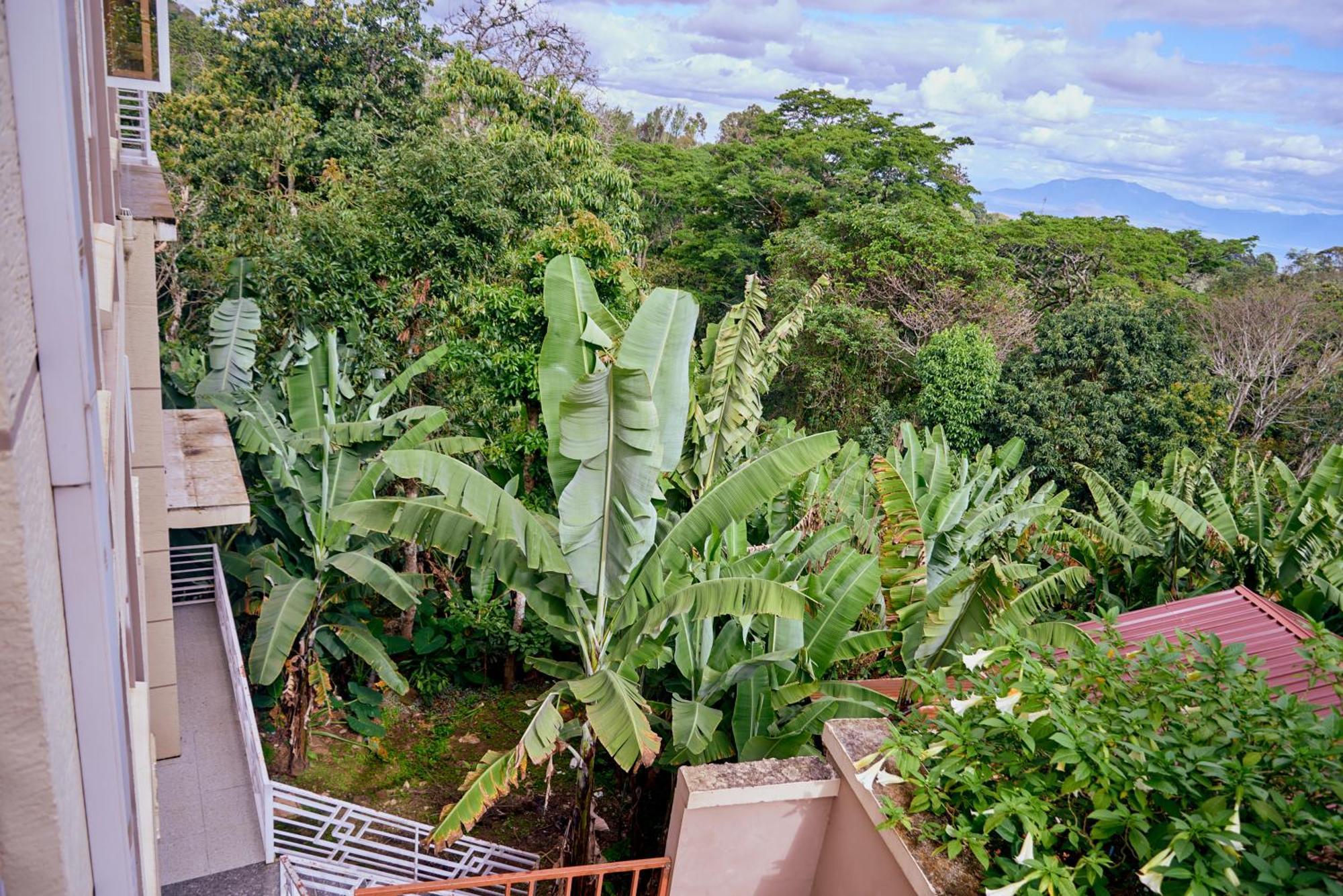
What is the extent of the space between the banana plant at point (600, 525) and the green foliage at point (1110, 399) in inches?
517

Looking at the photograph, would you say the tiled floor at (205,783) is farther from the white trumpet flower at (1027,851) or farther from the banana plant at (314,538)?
the white trumpet flower at (1027,851)

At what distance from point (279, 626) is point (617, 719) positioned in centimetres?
358

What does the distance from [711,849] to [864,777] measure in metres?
0.90

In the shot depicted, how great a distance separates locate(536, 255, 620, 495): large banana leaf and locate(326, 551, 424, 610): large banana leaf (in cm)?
247

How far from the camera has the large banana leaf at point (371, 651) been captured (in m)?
7.48

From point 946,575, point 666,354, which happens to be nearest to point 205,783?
point 666,354

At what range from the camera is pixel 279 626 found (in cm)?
686

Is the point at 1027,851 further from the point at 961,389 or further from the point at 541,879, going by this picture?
the point at 961,389

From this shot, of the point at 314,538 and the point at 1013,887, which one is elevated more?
the point at 1013,887

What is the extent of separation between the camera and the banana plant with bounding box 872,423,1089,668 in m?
4.84

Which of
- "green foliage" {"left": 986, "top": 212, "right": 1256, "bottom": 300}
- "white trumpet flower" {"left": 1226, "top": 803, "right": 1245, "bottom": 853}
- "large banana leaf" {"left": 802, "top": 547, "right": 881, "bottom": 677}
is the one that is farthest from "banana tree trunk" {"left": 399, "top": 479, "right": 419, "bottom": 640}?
"green foliage" {"left": 986, "top": 212, "right": 1256, "bottom": 300}

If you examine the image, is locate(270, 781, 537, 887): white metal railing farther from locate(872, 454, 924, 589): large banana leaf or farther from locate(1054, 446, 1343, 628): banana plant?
locate(1054, 446, 1343, 628): banana plant

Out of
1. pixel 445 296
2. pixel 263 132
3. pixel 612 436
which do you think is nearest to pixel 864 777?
pixel 612 436

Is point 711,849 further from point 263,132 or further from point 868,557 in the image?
point 263,132
